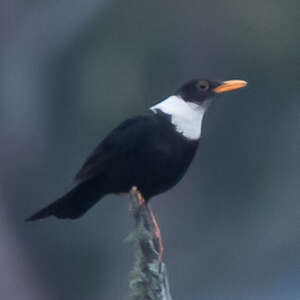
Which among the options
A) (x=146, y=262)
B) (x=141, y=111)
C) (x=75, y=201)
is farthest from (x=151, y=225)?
(x=141, y=111)

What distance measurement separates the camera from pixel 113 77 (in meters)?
2.86

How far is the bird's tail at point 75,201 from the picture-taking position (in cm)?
168

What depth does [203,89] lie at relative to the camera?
1822mm

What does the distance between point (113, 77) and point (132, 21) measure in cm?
28

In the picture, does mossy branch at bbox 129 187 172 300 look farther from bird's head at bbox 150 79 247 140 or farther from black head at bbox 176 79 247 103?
black head at bbox 176 79 247 103

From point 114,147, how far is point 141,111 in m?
1.13

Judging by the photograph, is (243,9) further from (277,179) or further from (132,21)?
(277,179)

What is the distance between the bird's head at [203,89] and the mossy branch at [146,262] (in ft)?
1.08

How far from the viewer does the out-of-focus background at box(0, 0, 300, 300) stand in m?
2.85

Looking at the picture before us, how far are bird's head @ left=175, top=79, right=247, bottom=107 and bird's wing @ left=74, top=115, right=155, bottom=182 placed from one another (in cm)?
14

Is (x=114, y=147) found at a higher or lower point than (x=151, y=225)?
higher

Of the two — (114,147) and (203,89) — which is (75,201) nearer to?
(114,147)

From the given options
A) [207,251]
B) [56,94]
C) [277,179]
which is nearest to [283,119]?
[277,179]

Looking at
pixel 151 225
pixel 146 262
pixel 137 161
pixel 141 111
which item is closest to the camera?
pixel 146 262
